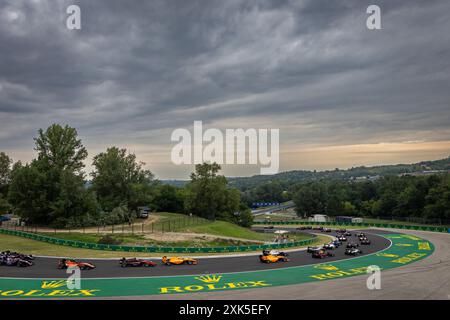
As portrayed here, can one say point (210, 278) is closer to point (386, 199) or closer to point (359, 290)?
point (359, 290)

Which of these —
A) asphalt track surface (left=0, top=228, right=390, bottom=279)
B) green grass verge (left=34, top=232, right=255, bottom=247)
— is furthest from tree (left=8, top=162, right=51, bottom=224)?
asphalt track surface (left=0, top=228, right=390, bottom=279)

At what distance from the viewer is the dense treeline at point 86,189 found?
67.2 meters

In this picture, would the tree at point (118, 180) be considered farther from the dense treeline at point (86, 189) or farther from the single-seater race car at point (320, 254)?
the single-seater race car at point (320, 254)

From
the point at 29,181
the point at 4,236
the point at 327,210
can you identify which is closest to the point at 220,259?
the point at 4,236

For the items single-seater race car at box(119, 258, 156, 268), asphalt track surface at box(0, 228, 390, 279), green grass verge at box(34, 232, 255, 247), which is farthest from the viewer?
green grass verge at box(34, 232, 255, 247)

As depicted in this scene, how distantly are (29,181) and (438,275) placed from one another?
68.9 meters

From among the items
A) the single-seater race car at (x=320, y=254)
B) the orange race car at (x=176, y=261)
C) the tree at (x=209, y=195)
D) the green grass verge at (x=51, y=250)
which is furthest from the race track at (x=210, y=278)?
the tree at (x=209, y=195)

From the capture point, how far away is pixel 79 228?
65250mm

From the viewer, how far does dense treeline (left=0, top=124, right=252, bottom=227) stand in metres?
67.2

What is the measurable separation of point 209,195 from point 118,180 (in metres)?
25.3

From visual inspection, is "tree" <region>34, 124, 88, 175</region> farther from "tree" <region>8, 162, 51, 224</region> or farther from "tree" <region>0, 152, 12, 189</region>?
"tree" <region>0, 152, 12, 189</region>

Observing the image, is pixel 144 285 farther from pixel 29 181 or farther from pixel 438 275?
pixel 29 181

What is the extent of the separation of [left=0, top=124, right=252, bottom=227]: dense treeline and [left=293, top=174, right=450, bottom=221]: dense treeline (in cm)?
6035
